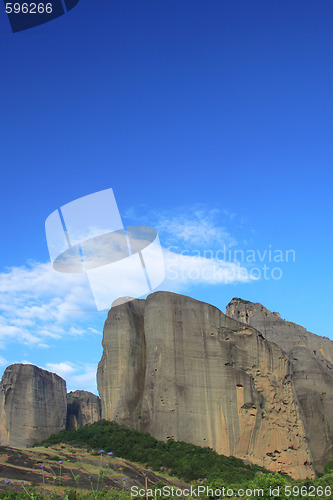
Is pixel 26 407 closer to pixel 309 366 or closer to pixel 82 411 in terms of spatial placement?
pixel 82 411

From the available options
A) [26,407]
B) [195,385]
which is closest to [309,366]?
[195,385]

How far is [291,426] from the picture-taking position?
40094 mm

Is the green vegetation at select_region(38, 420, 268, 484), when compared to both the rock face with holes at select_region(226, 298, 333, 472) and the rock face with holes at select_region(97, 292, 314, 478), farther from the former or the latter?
the rock face with holes at select_region(226, 298, 333, 472)

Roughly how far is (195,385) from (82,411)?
109 feet

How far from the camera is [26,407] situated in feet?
168

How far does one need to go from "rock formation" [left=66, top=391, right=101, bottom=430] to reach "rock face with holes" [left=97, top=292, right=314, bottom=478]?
27.9m

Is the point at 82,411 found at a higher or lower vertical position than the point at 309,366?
lower

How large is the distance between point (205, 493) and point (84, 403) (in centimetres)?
4142

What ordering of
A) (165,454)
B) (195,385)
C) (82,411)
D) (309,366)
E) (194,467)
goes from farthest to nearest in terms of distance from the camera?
(82,411) < (309,366) < (195,385) < (165,454) < (194,467)

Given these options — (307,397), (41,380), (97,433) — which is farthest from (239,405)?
(41,380)

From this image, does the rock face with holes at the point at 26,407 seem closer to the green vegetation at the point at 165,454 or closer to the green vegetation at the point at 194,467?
the green vegetation at the point at 194,467

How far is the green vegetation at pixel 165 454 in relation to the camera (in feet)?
102

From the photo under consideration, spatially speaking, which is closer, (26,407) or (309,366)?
(309,366)

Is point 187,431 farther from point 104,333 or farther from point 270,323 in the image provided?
point 270,323
